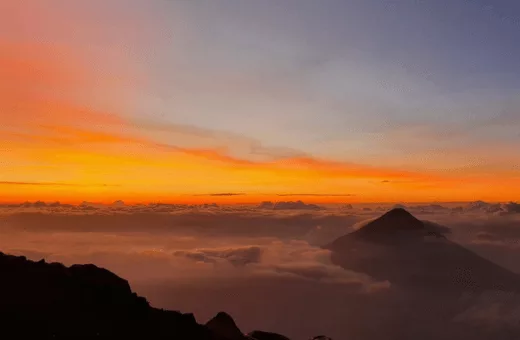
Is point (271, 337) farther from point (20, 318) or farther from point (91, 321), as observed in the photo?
point (20, 318)

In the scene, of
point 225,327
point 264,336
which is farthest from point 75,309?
point 264,336

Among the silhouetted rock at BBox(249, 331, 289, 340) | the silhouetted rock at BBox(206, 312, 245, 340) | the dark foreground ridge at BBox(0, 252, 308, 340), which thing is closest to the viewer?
Result: the dark foreground ridge at BBox(0, 252, 308, 340)

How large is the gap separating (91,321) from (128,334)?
7.41 meters

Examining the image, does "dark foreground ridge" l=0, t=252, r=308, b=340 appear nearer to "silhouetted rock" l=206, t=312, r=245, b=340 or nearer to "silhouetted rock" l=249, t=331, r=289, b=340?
"silhouetted rock" l=206, t=312, r=245, b=340

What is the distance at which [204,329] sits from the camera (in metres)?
97.8

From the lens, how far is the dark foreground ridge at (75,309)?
76.0 metres

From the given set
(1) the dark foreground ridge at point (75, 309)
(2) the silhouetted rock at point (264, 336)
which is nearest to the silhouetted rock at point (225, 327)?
(2) the silhouetted rock at point (264, 336)

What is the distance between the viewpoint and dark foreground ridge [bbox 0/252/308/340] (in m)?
76.0

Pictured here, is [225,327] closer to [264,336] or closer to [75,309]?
[264,336]

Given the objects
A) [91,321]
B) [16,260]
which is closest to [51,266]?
[16,260]

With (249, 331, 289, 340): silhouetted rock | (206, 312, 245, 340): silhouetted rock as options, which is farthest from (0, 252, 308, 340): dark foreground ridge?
(249, 331, 289, 340): silhouetted rock

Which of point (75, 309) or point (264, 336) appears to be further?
point (264, 336)

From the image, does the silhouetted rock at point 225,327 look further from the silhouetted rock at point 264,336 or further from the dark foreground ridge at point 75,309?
the dark foreground ridge at point 75,309

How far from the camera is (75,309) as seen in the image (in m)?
84.5
